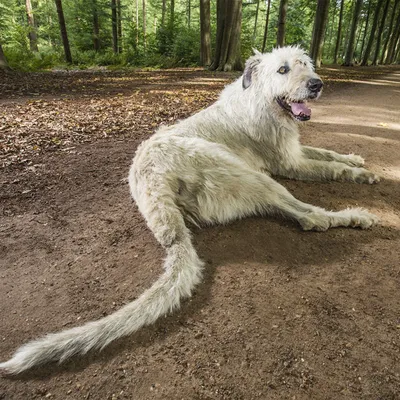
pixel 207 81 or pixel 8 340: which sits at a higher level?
pixel 207 81

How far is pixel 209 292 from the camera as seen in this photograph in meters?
2.35

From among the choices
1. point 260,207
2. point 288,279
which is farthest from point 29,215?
point 288,279

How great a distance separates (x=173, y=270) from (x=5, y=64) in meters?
14.8

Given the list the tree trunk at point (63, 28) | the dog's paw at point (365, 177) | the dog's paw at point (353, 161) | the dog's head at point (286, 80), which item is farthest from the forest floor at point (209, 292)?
the tree trunk at point (63, 28)

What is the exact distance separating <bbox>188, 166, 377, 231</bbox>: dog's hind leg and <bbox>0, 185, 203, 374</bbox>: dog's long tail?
566 millimetres

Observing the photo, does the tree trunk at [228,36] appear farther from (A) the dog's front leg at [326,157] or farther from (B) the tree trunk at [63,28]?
(A) the dog's front leg at [326,157]

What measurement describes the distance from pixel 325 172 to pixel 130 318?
328 cm

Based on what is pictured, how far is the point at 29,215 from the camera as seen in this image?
11.6 ft

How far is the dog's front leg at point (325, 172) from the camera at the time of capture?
4.07 meters

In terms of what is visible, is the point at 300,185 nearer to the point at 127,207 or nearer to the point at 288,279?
the point at 288,279

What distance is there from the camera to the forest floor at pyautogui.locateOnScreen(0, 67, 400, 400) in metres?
1.71

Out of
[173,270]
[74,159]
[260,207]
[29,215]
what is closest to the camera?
[173,270]

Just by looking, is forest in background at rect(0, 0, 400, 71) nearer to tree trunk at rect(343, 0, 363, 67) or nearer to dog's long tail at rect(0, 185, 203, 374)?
tree trunk at rect(343, 0, 363, 67)

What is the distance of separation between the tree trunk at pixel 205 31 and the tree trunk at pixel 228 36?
1317 millimetres
